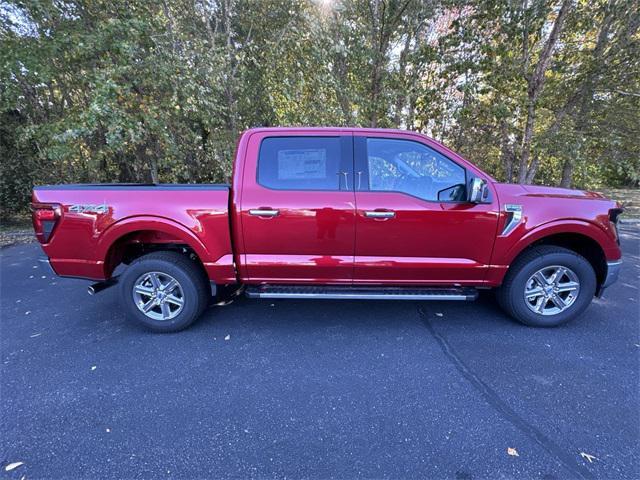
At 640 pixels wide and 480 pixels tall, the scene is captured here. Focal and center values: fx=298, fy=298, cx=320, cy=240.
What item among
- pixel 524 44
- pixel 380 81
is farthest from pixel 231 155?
pixel 524 44

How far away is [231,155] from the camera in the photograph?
7.28 m

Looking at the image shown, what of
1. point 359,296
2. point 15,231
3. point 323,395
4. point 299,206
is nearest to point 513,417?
point 323,395

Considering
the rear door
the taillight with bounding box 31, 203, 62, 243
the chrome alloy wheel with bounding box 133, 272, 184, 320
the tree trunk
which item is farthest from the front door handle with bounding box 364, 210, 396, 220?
the tree trunk

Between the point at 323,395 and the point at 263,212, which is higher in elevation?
the point at 263,212

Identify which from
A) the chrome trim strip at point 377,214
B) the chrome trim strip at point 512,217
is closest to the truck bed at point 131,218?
the chrome trim strip at point 377,214

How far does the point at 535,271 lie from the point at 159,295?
12.6 ft

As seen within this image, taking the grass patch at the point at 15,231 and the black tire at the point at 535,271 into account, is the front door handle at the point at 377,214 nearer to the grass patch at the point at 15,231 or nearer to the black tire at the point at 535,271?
the black tire at the point at 535,271

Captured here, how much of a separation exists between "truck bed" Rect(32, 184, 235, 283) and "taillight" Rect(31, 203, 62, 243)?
0.03m

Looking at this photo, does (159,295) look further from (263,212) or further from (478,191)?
(478,191)

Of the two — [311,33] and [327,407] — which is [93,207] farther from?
[311,33]

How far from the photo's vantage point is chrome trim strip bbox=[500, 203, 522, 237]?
287 centimetres

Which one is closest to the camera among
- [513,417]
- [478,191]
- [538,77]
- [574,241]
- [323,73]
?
[513,417]

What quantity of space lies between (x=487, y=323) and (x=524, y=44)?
21.3ft

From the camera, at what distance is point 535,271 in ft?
9.93
